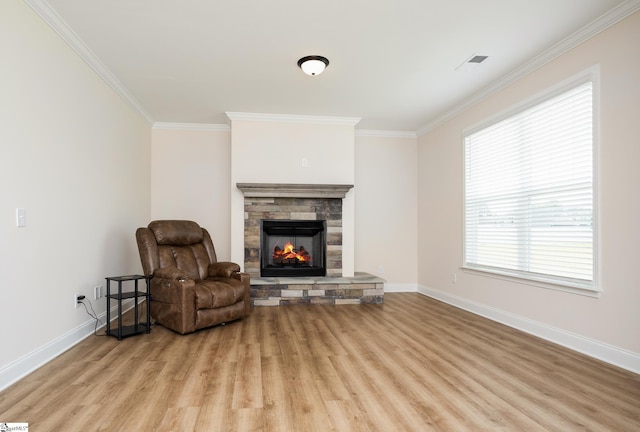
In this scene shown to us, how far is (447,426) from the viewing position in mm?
1884

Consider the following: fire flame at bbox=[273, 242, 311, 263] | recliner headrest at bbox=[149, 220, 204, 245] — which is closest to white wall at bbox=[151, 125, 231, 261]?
fire flame at bbox=[273, 242, 311, 263]

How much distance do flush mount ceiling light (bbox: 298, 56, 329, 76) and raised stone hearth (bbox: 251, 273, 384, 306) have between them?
2715mm

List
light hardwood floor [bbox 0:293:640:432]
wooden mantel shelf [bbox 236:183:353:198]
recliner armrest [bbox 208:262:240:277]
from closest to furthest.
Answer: light hardwood floor [bbox 0:293:640:432]
recliner armrest [bbox 208:262:240:277]
wooden mantel shelf [bbox 236:183:353:198]

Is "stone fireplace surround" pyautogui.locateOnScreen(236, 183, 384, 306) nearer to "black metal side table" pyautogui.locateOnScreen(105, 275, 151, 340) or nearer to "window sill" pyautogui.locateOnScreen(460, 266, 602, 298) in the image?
"window sill" pyautogui.locateOnScreen(460, 266, 602, 298)

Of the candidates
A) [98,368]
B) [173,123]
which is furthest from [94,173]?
[173,123]

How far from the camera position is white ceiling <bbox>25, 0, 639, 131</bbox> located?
2.74 metres

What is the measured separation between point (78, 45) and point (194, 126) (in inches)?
99.0

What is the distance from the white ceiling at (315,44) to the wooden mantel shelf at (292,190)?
1119 mm

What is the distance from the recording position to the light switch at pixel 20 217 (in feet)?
7.99

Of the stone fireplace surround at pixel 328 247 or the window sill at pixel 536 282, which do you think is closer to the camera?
the window sill at pixel 536 282

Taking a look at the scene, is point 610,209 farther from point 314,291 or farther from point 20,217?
point 20,217

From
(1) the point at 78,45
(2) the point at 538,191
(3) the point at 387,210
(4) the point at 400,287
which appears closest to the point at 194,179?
(1) the point at 78,45

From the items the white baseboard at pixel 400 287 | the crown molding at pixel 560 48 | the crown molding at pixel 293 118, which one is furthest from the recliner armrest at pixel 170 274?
the crown molding at pixel 560 48

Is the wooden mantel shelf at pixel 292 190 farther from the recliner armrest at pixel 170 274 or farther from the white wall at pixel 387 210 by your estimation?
the recliner armrest at pixel 170 274
